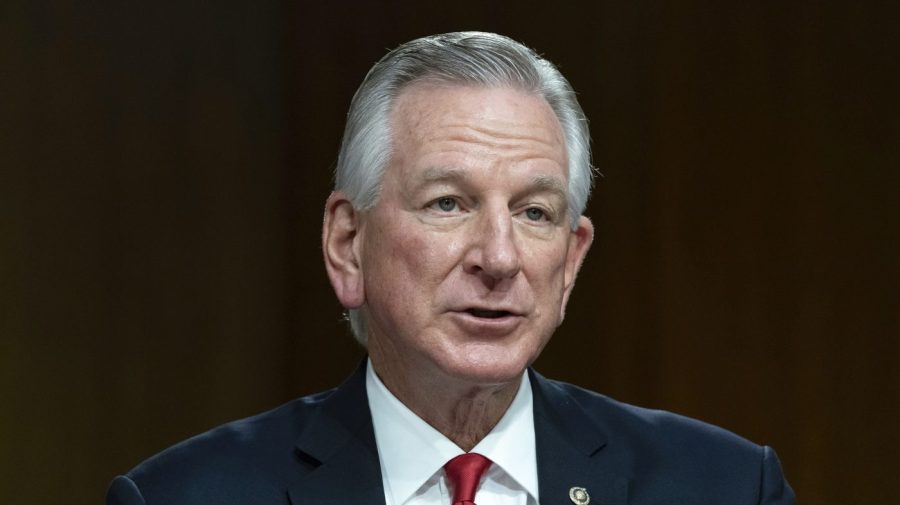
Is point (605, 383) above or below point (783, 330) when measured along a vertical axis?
below

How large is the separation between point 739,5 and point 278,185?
135cm

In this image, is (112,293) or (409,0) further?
(409,0)

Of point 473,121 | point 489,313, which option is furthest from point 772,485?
point 473,121

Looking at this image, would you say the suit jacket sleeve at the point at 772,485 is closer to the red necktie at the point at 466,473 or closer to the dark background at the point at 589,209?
the red necktie at the point at 466,473

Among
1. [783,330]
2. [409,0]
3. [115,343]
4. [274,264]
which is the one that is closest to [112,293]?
[115,343]

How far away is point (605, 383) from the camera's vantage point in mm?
3715

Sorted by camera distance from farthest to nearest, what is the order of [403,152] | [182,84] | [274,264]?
1. [274,264]
2. [182,84]
3. [403,152]

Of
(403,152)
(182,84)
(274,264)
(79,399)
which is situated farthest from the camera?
(274,264)

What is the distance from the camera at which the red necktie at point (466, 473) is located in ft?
7.79

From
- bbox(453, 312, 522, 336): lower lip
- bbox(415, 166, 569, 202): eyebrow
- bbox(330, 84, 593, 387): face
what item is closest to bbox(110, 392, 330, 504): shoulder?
bbox(330, 84, 593, 387): face

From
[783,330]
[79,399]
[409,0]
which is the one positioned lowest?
[79,399]

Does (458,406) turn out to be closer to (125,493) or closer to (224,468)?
(224,468)

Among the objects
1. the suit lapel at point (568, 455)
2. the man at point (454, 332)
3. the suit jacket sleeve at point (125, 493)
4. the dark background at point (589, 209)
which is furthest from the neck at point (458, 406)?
the dark background at point (589, 209)

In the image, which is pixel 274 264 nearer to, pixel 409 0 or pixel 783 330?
pixel 409 0
